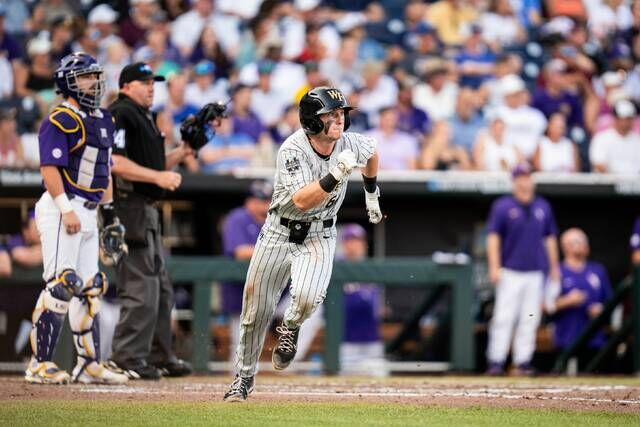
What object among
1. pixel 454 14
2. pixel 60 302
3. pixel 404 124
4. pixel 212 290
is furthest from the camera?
pixel 454 14

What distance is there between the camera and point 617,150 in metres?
12.6

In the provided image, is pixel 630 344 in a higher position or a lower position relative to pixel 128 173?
lower

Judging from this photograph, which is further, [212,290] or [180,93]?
[180,93]

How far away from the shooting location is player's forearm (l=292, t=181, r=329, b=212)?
604 cm

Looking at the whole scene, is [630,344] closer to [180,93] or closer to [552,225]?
[552,225]

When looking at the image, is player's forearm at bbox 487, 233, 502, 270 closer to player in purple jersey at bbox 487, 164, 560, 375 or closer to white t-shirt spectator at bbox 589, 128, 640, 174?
player in purple jersey at bbox 487, 164, 560, 375

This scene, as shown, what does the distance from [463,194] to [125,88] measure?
4429 mm

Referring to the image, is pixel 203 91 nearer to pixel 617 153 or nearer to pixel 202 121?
pixel 202 121

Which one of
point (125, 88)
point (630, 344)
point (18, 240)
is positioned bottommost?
point (630, 344)

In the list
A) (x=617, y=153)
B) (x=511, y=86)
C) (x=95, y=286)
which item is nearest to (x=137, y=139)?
(x=95, y=286)

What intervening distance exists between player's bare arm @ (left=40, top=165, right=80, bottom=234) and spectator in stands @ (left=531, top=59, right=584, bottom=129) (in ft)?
23.5

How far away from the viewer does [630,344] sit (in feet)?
37.9

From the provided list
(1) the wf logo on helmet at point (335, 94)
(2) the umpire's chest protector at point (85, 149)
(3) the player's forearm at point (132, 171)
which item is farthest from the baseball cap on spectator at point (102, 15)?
(1) the wf logo on helmet at point (335, 94)

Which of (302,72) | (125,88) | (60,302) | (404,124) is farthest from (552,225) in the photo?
(60,302)
